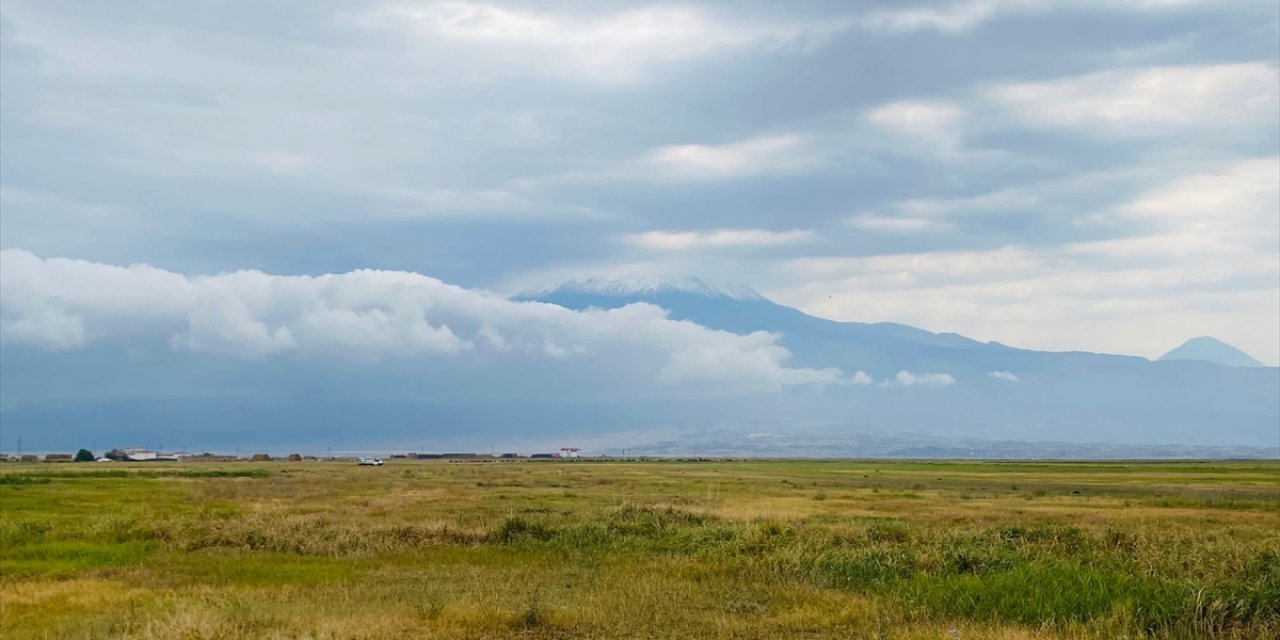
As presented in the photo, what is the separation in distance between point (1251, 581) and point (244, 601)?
18537mm

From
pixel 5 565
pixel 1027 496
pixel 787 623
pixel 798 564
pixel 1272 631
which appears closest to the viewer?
pixel 1272 631

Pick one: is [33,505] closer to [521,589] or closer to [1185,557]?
[521,589]

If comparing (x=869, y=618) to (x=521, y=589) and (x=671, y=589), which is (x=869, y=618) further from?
(x=521, y=589)

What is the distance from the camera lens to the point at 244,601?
1875 centimetres

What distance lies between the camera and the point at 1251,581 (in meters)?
18.1

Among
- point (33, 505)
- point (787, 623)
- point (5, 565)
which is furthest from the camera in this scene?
point (33, 505)

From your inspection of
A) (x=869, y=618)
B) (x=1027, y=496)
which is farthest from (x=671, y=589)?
(x=1027, y=496)

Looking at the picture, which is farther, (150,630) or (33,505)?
(33,505)

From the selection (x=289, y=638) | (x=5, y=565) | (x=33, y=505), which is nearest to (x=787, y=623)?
(x=289, y=638)

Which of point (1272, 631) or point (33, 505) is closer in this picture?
point (1272, 631)

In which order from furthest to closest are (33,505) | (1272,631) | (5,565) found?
1. (33,505)
2. (5,565)
3. (1272,631)

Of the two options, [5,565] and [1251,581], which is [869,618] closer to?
[1251,581]

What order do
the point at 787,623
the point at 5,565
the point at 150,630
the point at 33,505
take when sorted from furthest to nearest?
the point at 33,505 → the point at 5,565 → the point at 787,623 → the point at 150,630

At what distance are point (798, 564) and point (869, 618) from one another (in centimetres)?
693
